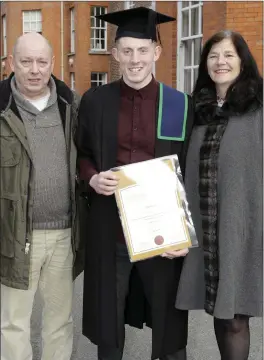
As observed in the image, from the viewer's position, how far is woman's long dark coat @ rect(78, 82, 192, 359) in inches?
118

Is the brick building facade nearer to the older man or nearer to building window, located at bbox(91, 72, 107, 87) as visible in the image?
building window, located at bbox(91, 72, 107, 87)

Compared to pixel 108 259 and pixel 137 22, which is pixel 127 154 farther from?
pixel 137 22

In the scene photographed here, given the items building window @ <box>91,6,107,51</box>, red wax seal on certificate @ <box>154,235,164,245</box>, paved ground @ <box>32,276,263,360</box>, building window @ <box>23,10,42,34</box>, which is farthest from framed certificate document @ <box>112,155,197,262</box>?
building window @ <box>23,10,42,34</box>

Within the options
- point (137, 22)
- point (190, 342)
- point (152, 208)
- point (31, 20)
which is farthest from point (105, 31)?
point (152, 208)

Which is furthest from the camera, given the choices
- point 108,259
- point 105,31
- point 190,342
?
point 105,31

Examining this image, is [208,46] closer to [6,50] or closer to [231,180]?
[231,180]

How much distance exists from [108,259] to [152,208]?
47 cm

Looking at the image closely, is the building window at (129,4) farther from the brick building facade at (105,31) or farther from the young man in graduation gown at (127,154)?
the young man in graduation gown at (127,154)

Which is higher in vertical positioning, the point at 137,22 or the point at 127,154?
the point at 137,22

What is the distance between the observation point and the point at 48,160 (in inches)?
118

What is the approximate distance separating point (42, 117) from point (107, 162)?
0.44 meters

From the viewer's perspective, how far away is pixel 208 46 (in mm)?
3021

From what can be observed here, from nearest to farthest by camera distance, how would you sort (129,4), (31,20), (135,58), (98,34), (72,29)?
(135,58)
(129,4)
(98,34)
(72,29)
(31,20)

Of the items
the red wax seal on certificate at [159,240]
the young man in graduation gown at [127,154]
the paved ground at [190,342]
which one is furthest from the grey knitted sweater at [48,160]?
the paved ground at [190,342]
